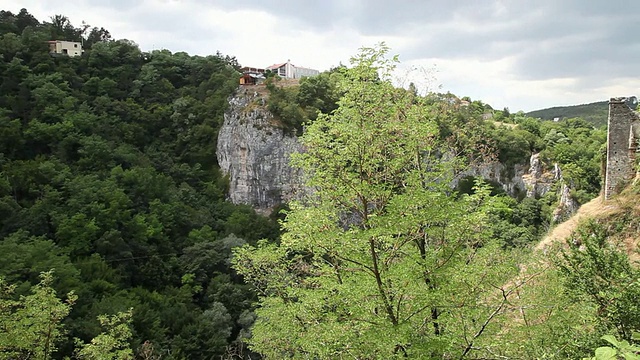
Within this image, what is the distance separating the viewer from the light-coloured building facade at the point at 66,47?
1741 inches

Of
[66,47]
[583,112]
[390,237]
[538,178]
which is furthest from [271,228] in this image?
[583,112]

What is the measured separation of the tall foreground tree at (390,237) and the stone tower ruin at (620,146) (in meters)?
10.7

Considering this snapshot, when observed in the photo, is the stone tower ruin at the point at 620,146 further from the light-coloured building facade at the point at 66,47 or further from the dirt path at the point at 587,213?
the light-coloured building facade at the point at 66,47

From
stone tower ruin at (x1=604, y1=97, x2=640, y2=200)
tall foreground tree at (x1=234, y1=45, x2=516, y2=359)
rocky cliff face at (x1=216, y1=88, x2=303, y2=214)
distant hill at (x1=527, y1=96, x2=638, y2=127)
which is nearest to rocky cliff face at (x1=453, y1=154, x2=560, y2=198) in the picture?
rocky cliff face at (x1=216, y1=88, x2=303, y2=214)

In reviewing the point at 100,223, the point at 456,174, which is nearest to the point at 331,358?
the point at 456,174

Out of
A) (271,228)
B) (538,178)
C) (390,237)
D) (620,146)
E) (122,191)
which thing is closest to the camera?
(390,237)

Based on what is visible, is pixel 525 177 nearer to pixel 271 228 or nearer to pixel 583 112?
pixel 271 228

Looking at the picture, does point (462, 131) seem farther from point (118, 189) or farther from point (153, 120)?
point (153, 120)

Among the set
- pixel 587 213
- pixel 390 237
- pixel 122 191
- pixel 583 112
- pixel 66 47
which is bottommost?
pixel 122 191

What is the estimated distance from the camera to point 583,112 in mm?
73250

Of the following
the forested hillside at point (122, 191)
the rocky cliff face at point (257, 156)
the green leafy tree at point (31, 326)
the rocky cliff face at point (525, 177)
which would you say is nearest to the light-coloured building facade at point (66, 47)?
the forested hillside at point (122, 191)

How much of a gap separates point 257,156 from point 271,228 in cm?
852

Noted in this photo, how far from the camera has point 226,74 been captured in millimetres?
46438

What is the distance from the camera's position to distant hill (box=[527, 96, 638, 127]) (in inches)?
2520
